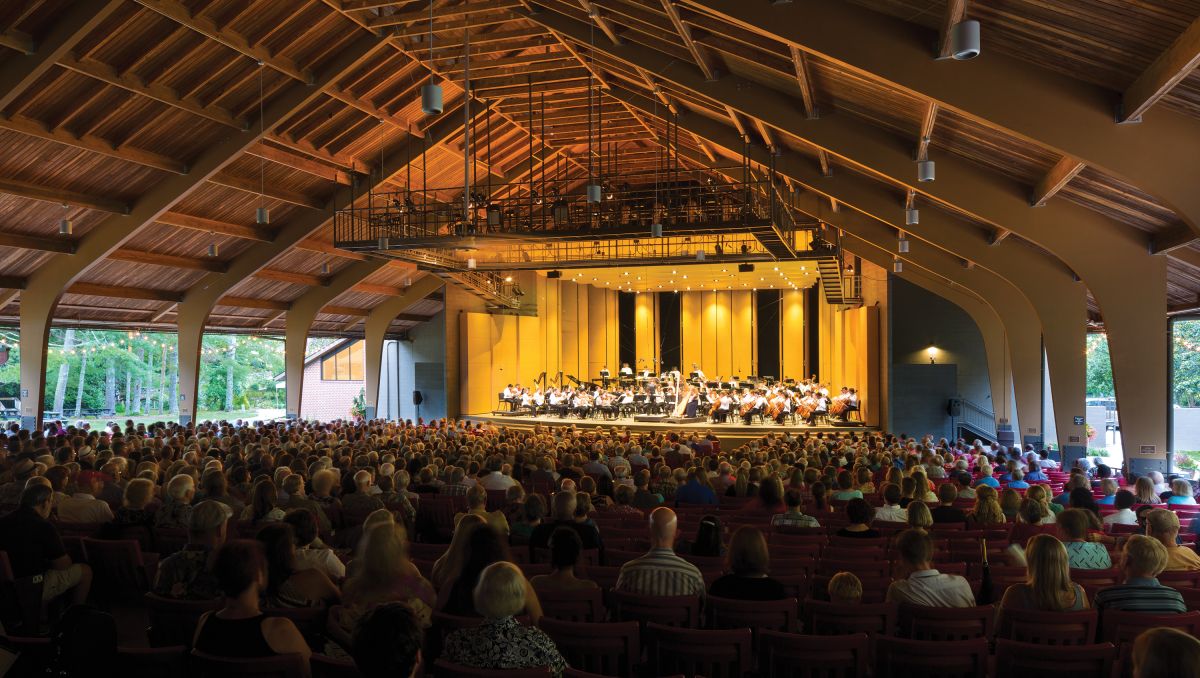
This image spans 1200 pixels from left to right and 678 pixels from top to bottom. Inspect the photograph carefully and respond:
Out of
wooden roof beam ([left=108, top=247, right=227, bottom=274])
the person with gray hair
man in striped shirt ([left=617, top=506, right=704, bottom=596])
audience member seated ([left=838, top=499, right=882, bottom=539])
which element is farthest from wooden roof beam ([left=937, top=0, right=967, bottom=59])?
wooden roof beam ([left=108, top=247, right=227, bottom=274])

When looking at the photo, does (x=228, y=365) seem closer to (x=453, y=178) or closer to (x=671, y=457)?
(x=453, y=178)

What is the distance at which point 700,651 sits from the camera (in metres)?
3.93

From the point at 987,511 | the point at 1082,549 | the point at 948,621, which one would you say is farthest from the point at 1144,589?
the point at 987,511

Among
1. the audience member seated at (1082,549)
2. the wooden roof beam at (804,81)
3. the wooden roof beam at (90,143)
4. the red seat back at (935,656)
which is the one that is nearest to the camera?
the red seat back at (935,656)

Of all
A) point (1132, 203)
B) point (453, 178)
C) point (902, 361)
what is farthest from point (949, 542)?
point (453, 178)

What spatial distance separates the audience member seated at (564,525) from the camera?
245 inches

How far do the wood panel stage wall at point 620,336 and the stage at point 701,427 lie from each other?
383cm

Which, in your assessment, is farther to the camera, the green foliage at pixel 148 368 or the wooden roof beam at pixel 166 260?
the green foliage at pixel 148 368

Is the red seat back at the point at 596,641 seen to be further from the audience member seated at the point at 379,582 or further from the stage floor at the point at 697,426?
the stage floor at the point at 697,426

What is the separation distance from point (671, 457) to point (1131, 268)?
757 centimetres

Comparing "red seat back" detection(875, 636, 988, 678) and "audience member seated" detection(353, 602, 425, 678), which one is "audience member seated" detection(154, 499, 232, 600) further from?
"red seat back" detection(875, 636, 988, 678)

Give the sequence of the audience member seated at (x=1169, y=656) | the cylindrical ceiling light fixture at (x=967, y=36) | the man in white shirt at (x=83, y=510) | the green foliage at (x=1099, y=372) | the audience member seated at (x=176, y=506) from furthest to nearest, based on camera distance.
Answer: the green foliage at (x=1099, y=372), the man in white shirt at (x=83, y=510), the audience member seated at (x=176, y=506), the cylindrical ceiling light fixture at (x=967, y=36), the audience member seated at (x=1169, y=656)

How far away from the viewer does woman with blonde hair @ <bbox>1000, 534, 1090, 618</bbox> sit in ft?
14.1

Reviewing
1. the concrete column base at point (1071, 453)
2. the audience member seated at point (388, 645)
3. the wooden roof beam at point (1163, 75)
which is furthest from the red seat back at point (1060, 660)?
the concrete column base at point (1071, 453)
